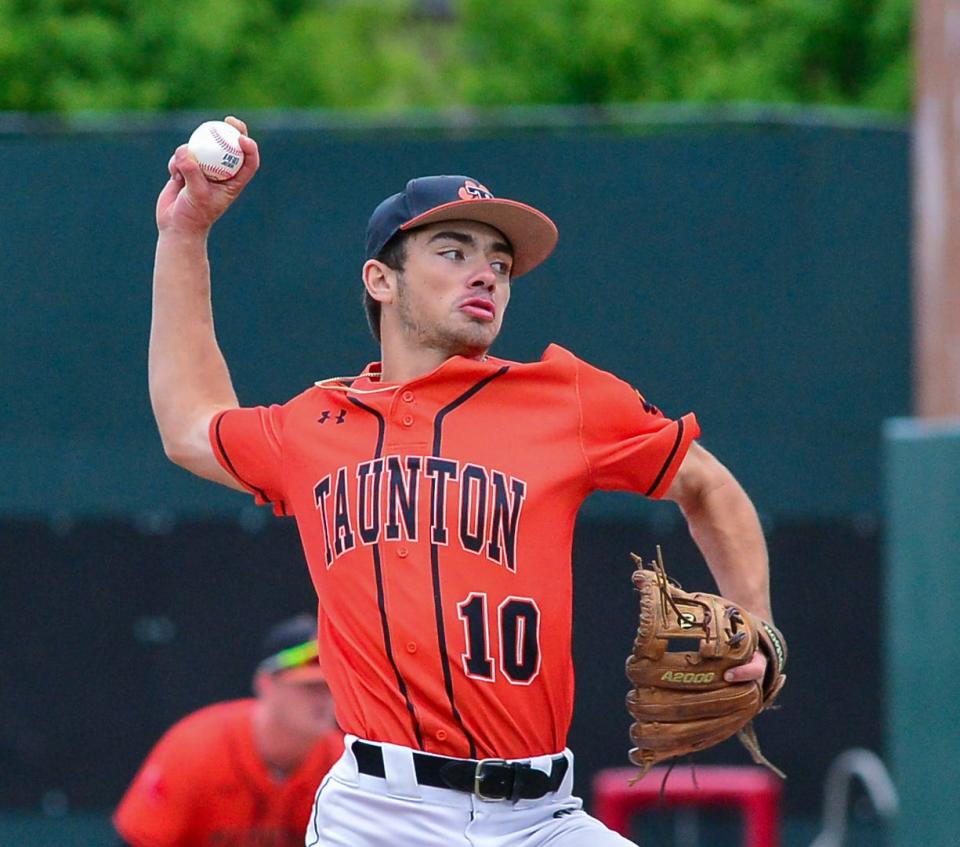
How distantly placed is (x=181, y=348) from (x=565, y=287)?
3588 mm

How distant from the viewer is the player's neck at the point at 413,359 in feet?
11.2

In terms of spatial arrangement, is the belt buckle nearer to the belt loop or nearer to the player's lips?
the belt loop

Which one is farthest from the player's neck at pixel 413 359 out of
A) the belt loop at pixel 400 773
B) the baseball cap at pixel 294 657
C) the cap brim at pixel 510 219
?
the baseball cap at pixel 294 657

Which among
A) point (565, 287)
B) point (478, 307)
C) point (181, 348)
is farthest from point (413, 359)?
point (565, 287)

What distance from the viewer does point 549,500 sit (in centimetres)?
325

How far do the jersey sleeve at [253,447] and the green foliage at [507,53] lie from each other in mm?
10695

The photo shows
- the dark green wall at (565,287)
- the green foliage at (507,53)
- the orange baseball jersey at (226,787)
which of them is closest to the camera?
the orange baseball jersey at (226,787)

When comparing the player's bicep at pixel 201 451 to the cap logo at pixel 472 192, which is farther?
the player's bicep at pixel 201 451

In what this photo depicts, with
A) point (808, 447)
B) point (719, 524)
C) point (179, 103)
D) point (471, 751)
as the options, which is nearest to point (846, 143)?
point (808, 447)

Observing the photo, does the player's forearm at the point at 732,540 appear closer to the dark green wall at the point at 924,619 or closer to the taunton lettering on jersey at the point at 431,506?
the taunton lettering on jersey at the point at 431,506

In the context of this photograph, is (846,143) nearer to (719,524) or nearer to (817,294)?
(817,294)

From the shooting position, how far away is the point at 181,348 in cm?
362

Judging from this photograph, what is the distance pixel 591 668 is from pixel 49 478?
227 centimetres

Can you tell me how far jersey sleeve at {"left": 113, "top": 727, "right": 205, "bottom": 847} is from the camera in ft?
16.8
